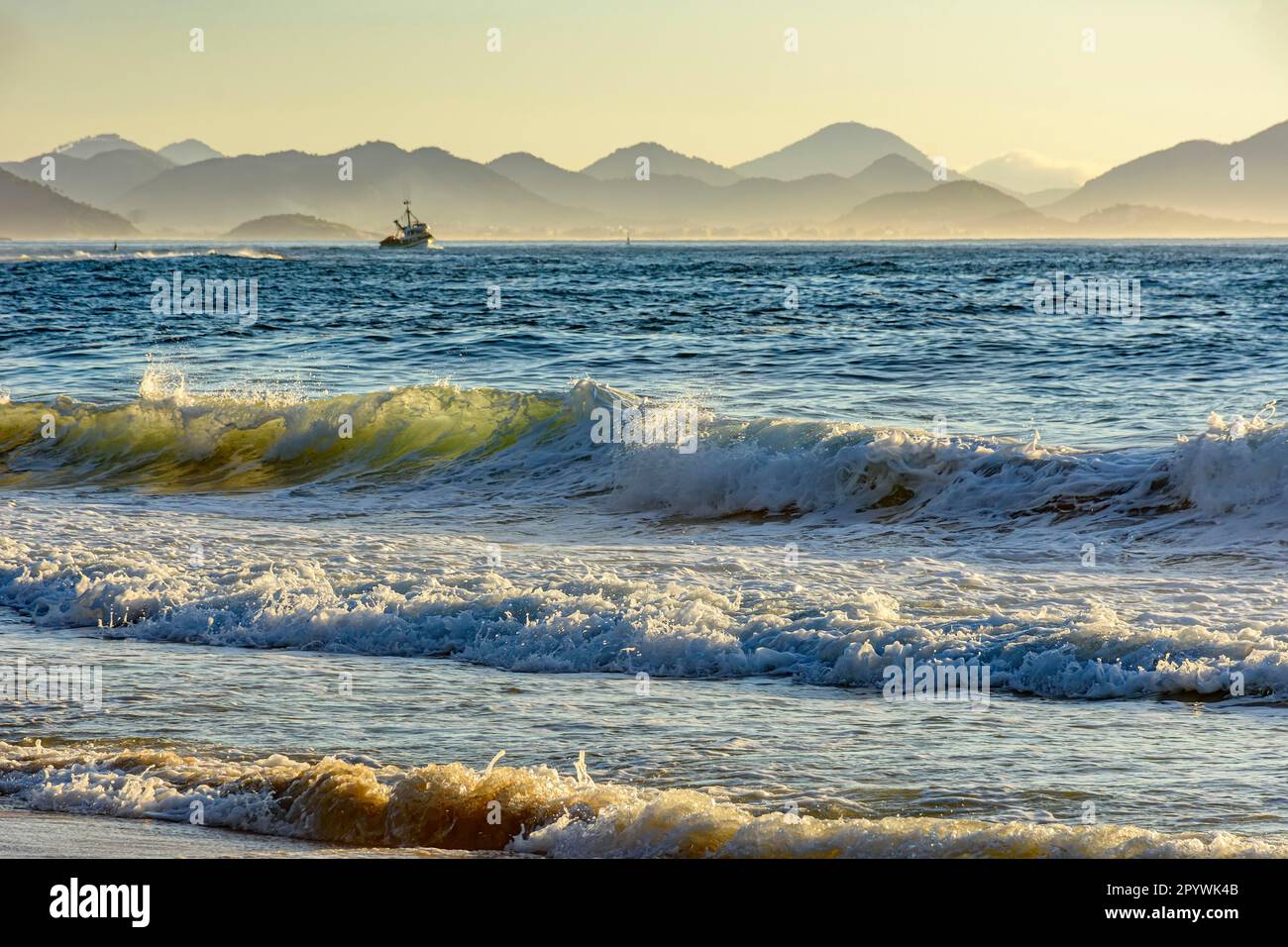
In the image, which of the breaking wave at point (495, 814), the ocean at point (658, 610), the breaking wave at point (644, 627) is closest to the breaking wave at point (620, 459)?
the ocean at point (658, 610)

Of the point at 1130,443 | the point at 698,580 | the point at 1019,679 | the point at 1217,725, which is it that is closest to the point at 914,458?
the point at 1130,443

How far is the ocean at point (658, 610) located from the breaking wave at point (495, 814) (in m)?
0.02

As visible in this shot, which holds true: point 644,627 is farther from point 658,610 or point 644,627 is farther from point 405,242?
point 405,242

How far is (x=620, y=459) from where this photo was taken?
18.0 meters

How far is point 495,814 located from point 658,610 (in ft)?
13.3

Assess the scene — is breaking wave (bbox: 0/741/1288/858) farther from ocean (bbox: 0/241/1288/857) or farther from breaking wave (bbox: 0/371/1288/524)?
breaking wave (bbox: 0/371/1288/524)

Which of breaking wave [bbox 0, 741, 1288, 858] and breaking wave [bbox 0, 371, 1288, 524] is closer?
breaking wave [bbox 0, 741, 1288, 858]

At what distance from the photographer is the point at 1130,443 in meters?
17.2

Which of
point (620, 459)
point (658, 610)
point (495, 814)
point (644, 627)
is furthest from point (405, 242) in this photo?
point (495, 814)

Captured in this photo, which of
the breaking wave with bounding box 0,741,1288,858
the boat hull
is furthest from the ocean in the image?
the boat hull

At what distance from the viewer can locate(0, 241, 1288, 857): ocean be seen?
6.43 meters

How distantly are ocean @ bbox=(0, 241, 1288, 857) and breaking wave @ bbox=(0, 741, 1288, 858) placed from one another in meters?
0.02
